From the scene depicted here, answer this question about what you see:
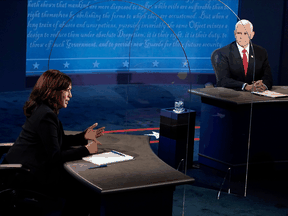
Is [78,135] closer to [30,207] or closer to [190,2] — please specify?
[30,207]

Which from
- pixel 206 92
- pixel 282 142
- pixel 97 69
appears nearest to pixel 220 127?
pixel 206 92

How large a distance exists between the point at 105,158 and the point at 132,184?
47 centimetres

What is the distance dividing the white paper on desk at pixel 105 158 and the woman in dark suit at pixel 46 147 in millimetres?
55

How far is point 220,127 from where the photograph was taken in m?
4.42

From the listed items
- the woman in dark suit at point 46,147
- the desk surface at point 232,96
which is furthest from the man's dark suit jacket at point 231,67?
the woman in dark suit at point 46,147

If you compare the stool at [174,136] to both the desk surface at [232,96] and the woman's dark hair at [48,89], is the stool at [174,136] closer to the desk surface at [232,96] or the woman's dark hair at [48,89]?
the desk surface at [232,96]

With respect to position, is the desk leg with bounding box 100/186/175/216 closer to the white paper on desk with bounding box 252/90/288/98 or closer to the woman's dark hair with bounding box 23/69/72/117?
the woman's dark hair with bounding box 23/69/72/117

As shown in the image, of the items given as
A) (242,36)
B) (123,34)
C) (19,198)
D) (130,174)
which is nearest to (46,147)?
(19,198)

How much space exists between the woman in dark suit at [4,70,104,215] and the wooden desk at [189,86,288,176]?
1969 millimetres

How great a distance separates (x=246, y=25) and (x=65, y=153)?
294 centimetres

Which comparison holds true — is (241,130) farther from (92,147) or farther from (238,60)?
(92,147)

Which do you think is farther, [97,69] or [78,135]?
[97,69]

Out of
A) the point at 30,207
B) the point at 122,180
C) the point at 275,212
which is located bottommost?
the point at 275,212

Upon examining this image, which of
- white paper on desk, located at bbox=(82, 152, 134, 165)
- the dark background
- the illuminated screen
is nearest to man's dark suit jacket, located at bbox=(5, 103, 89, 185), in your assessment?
white paper on desk, located at bbox=(82, 152, 134, 165)
